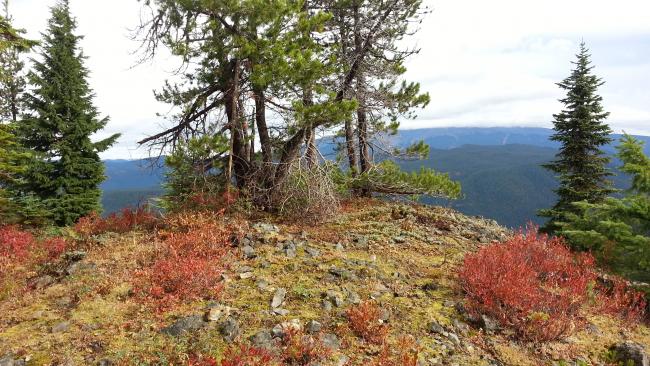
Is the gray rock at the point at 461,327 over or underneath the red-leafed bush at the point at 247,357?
underneath

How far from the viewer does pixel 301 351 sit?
18.0 feet

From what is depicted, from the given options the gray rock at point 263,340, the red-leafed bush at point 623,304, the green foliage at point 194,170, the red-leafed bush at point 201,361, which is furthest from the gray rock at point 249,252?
the red-leafed bush at point 623,304

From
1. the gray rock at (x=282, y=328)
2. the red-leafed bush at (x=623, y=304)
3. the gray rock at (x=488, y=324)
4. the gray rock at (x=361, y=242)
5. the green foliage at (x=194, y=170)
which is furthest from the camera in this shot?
the green foliage at (x=194, y=170)

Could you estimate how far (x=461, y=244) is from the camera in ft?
37.6

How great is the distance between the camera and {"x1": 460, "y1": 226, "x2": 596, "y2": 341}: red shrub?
266 inches

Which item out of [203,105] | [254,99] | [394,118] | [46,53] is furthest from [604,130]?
[46,53]

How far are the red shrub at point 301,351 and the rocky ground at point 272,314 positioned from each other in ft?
0.60

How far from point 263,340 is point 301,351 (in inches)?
25.3

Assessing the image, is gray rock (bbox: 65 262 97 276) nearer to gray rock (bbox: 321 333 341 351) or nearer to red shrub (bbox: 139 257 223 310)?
red shrub (bbox: 139 257 223 310)

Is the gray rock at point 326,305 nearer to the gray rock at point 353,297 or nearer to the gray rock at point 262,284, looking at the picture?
the gray rock at point 353,297

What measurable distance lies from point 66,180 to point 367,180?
18.3 m

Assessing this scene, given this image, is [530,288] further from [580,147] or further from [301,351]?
[580,147]

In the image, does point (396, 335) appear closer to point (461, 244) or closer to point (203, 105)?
point (461, 244)

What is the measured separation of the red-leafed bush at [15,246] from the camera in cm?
947
